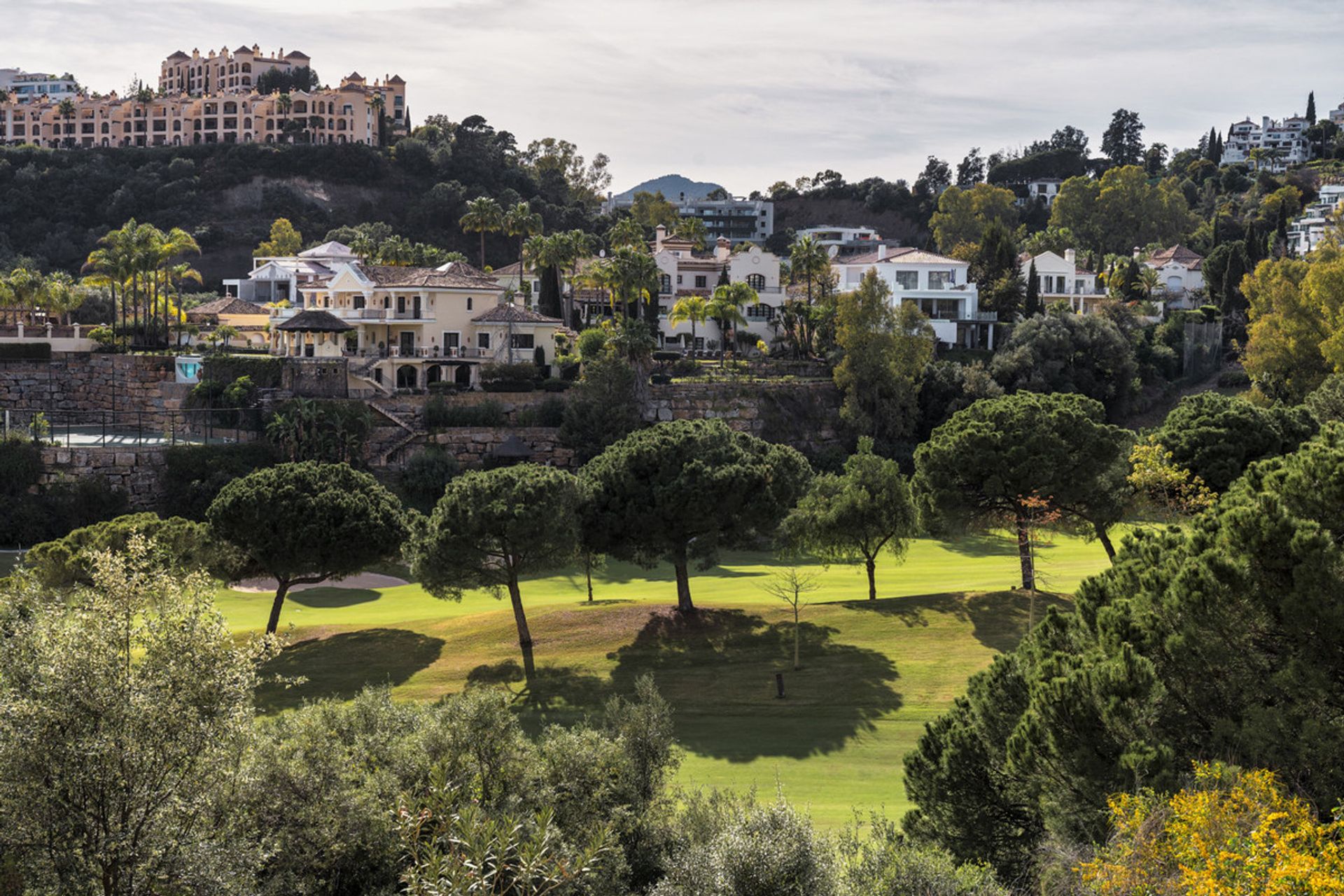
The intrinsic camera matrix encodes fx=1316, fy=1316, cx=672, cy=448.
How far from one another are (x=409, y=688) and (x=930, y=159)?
489ft

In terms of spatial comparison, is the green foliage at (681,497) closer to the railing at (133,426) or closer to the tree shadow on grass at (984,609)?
the tree shadow on grass at (984,609)

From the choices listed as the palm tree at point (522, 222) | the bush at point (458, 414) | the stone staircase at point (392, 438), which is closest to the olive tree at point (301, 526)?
the stone staircase at point (392, 438)

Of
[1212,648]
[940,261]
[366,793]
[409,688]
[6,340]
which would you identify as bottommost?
[409,688]

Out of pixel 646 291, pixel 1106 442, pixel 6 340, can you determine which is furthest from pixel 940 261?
pixel 6 340

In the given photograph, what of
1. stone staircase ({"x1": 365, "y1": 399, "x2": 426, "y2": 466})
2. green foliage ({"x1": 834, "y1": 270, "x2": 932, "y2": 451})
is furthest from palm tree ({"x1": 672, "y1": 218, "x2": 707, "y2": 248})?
stone staircase ({"x1": 365, "y1": 399, "x2": 426, "y2": 466})

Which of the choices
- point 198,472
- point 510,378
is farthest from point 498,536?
point 510,378

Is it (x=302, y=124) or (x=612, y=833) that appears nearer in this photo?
(x=612, y=833)

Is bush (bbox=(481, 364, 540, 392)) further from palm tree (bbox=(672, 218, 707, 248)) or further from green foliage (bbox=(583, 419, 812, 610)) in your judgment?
palm tree (bbox=(672, 218, 707, 248))

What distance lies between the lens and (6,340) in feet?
262

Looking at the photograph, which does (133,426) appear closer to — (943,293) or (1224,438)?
(943,293)

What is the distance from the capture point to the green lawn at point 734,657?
31703 mm

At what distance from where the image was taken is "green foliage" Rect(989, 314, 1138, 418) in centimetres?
8138

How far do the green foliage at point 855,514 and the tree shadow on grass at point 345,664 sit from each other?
43.2 ft

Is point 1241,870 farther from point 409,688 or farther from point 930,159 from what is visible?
point 930,159
